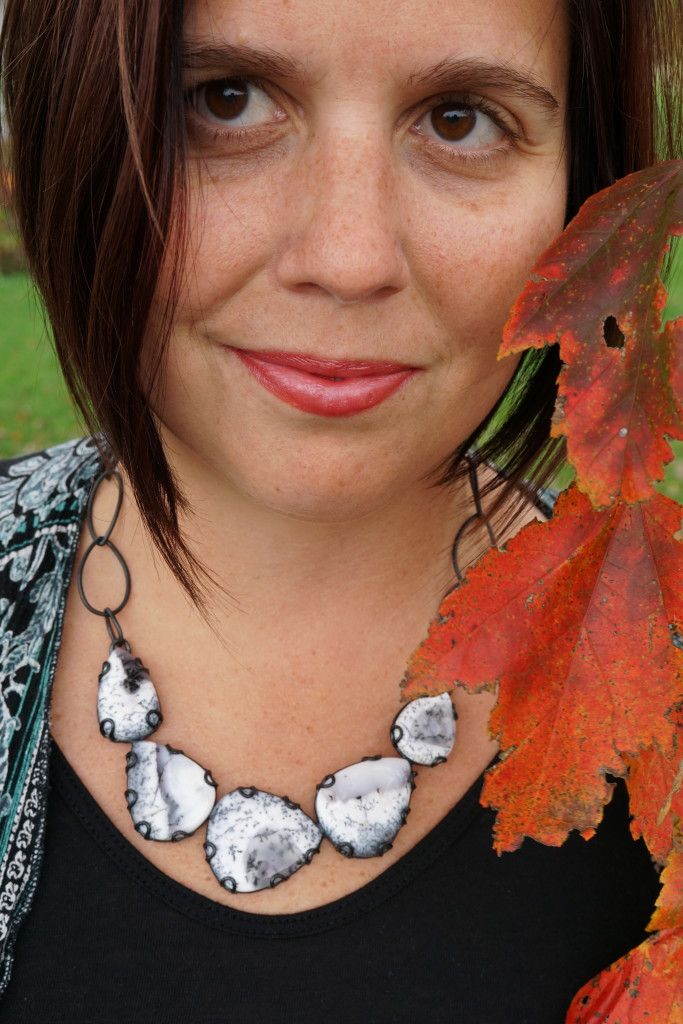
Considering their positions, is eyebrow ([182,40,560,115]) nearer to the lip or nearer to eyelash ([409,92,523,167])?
eyelash ([409,92,523,167])

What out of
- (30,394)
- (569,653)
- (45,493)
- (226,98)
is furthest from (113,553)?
(30,394)

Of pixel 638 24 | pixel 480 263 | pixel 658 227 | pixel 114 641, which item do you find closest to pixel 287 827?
pixel 114 641

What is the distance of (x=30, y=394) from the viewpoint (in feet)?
22.3

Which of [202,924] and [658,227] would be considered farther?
[202,924]

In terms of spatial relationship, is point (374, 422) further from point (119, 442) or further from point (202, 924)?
point (202, 924)

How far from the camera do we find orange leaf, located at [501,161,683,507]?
81cm

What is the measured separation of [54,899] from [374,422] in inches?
32.0

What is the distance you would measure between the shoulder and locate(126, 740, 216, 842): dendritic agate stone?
1.32 feet

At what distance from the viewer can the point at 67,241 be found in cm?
115

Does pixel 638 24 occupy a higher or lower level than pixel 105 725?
higher

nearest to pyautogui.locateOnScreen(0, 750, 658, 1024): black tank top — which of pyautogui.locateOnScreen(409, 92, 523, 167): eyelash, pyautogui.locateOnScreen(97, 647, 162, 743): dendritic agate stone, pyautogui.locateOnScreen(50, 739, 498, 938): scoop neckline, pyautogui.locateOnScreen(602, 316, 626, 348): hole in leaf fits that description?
pyautogui.locateOnScreen(50, 739, 498, 938): scoop neckline

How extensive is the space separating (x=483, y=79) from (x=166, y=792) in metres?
1.04

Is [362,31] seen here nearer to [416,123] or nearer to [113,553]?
[416,123]

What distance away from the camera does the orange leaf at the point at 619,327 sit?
0.81 meters
